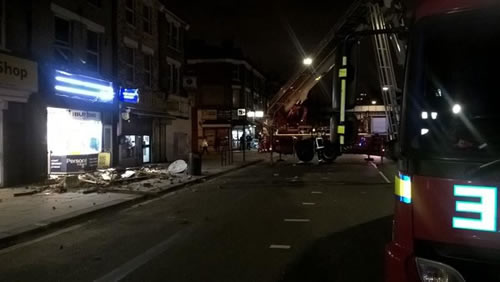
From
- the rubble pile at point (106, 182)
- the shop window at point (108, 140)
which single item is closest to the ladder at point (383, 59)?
the rubble pile at point (106, 182)

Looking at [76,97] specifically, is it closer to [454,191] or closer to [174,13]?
[174,13]

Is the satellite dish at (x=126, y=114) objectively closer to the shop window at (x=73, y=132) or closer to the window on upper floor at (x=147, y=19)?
the shop window at (x=73, y=132)

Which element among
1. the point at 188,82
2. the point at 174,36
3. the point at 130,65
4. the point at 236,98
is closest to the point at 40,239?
the point at 130,65

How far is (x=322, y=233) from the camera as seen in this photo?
9234mm

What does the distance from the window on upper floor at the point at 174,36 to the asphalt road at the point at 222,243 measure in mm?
19314

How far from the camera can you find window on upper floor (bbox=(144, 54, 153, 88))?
2783 cm

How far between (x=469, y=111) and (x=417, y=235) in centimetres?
93

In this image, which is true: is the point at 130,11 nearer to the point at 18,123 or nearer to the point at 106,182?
the point at 18,123

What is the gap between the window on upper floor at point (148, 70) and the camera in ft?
91.3

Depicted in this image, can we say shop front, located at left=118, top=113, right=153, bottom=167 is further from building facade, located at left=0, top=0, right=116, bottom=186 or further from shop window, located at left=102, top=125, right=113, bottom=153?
building facade, located at left=0, top=0, right=116, bottom=186

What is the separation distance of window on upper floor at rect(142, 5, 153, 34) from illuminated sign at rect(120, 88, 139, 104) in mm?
5123

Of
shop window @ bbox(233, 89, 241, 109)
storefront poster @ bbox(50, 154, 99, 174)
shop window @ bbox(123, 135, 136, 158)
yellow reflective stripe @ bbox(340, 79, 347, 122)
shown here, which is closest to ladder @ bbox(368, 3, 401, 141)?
yellow reflective stripe @ bbox(340, 79, 347, 122)

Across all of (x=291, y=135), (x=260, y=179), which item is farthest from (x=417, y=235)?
(x=291, y=135)

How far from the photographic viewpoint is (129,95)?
23.7m
